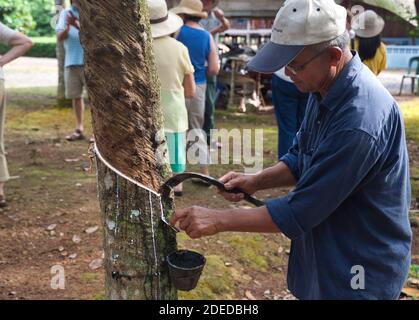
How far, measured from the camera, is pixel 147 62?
239 cm

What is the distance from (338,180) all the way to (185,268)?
77cm

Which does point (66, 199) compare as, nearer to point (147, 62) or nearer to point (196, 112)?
point (196, 112)

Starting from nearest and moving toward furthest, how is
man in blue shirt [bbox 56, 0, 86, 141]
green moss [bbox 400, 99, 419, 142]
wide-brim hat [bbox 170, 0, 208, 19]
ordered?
wide-brim hat [bbox 170, 0, 208, 19] < man in blue shirt [bbox 56, 0, 86, 141] < green moss [bbox 400, 99, 419, 142]

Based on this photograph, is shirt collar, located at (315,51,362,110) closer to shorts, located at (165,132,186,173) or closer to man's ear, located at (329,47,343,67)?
man's ear, located at (329,47,343,67)

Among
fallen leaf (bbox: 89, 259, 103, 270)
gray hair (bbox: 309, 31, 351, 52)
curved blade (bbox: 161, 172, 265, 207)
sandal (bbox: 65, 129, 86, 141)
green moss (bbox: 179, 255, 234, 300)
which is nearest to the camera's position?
gray hair (bbox: 309, 31, 351, 52)

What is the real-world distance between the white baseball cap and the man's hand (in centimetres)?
60

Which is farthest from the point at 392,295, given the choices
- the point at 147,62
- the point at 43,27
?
the point at 43,27

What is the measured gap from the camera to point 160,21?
467 centimetres

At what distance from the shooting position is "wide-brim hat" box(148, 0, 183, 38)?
4.55 m

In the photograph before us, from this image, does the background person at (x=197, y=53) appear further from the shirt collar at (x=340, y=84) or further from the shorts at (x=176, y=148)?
the shirt collar at (x=340, y=84)

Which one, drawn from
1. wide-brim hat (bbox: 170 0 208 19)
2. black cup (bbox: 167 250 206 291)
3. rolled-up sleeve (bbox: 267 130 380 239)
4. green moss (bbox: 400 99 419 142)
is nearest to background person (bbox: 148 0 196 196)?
wide-brim hat (bbox: 170 0 208 19)

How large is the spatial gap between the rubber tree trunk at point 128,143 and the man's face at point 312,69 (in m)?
0.66

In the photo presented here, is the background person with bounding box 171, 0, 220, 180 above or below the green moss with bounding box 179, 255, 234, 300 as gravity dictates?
above

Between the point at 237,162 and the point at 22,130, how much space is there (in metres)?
3.90
